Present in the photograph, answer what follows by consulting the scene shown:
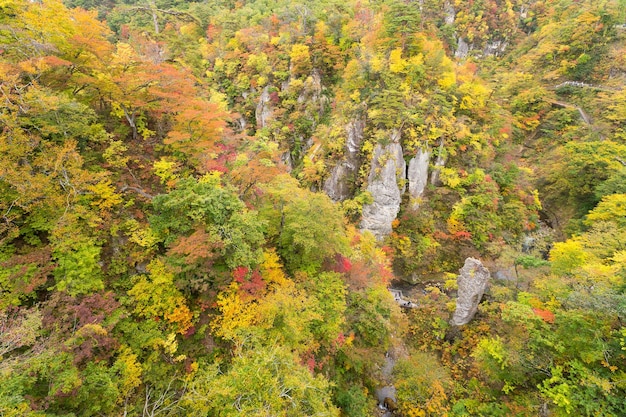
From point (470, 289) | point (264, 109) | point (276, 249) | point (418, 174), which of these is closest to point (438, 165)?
point (418, 174)

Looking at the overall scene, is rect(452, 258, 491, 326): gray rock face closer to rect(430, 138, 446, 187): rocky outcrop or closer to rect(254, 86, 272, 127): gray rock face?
rect(430, 138, 446, 187): rocky outcrop

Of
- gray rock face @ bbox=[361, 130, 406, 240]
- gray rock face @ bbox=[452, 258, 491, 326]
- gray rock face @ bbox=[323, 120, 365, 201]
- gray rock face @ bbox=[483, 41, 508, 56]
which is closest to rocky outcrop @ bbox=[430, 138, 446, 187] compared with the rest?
gray rock face @ bbox=[361, 130, 406, 240]

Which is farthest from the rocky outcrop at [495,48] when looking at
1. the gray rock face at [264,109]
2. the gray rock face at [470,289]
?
the gray rock face at [470,289]

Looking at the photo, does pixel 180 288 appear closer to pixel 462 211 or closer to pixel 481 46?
pixel 462 211

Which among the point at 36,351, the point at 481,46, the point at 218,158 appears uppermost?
the point at 481,46

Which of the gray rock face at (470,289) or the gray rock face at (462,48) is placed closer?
the gray rock face at (470,289)

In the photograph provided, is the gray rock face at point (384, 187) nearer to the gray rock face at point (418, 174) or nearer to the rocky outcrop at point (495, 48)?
the gray rock face at point (418, 174)

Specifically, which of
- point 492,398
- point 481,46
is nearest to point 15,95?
point 492,398
